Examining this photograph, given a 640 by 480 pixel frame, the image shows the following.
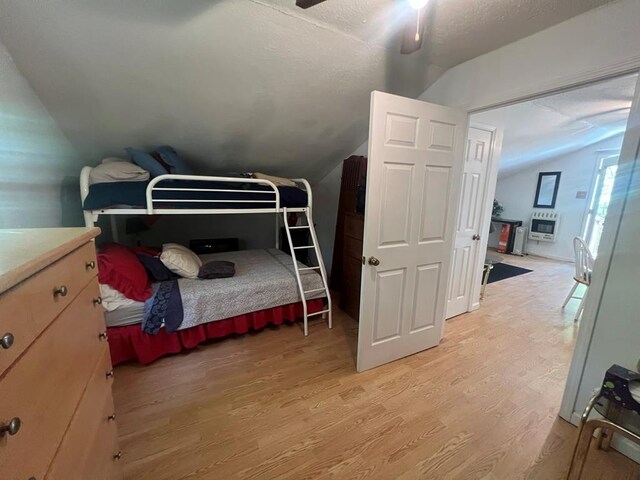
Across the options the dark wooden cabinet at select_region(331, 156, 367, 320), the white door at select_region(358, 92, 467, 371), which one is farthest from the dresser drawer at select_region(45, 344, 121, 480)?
the dark wooden cabinet at select_region(331, 156, 367, 320)

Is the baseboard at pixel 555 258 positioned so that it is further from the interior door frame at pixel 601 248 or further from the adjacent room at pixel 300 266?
the interior door frame at pixel 601 248

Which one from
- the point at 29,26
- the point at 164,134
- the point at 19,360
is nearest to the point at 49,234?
the point at 19,360

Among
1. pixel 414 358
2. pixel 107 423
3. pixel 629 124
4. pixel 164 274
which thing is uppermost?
pixel 629 124

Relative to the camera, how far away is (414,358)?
2.25m

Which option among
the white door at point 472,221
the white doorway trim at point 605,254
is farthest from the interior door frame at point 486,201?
the white doorway trim at point 605,254

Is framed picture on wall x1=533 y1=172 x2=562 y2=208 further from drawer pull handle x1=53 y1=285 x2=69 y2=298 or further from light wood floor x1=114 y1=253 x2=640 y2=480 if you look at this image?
drawer pull handle x1=53 y1=285 x2=69 y2=298

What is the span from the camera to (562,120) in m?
3.52

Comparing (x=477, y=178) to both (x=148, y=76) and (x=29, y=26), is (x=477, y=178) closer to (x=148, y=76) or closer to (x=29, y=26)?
(x=148, y=76)

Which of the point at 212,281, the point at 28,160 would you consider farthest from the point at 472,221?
the point at 28,160

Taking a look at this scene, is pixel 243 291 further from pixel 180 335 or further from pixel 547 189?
pixel 547 189

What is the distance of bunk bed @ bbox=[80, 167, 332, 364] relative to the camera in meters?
2.00

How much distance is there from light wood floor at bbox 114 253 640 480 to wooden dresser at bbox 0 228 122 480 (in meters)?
0.63

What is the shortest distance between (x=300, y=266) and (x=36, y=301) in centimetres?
233

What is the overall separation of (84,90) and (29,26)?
1.45ft
